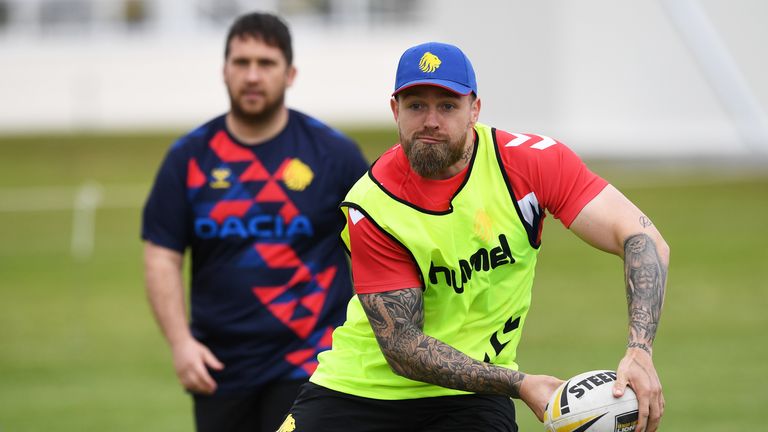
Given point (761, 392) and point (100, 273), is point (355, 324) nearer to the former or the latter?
point (761, 392)

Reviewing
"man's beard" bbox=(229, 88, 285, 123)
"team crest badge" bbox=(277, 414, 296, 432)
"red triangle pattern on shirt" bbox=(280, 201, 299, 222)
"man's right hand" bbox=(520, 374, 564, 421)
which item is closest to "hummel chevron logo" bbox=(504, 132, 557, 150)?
"man's right hand" bbox=(520, 374, 564, 421)

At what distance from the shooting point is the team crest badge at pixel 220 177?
23.3 feet

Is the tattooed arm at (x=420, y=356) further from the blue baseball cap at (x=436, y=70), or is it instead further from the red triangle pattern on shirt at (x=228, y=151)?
the red triangle pattern on shirt at (x=228, y=151)

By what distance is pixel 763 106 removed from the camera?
27.4m

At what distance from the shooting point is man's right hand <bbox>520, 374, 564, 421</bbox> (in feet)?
16.0

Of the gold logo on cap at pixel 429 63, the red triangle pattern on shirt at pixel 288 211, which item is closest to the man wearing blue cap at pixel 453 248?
the gold logo on cap at pixel 429 63

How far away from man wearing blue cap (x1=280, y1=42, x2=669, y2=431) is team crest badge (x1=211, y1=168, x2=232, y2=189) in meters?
1.84

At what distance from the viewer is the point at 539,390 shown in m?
4.89

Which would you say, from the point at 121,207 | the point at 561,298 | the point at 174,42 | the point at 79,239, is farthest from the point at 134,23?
the point at 561,298

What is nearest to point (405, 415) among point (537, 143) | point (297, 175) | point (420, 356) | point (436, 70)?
point (420, 356)

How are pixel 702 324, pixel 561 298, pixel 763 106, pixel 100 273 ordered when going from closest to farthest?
pixel 702 324
pixel 561 298
pixel 100 273
pixel 763 106

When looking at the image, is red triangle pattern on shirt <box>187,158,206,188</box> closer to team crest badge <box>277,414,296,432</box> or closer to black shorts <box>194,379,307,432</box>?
black shorts <box>194,379,307,432</box>

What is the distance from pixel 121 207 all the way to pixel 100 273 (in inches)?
299

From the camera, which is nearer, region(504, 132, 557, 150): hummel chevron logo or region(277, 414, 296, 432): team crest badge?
region(504, 132, 557, 150): hummel chevron logo
